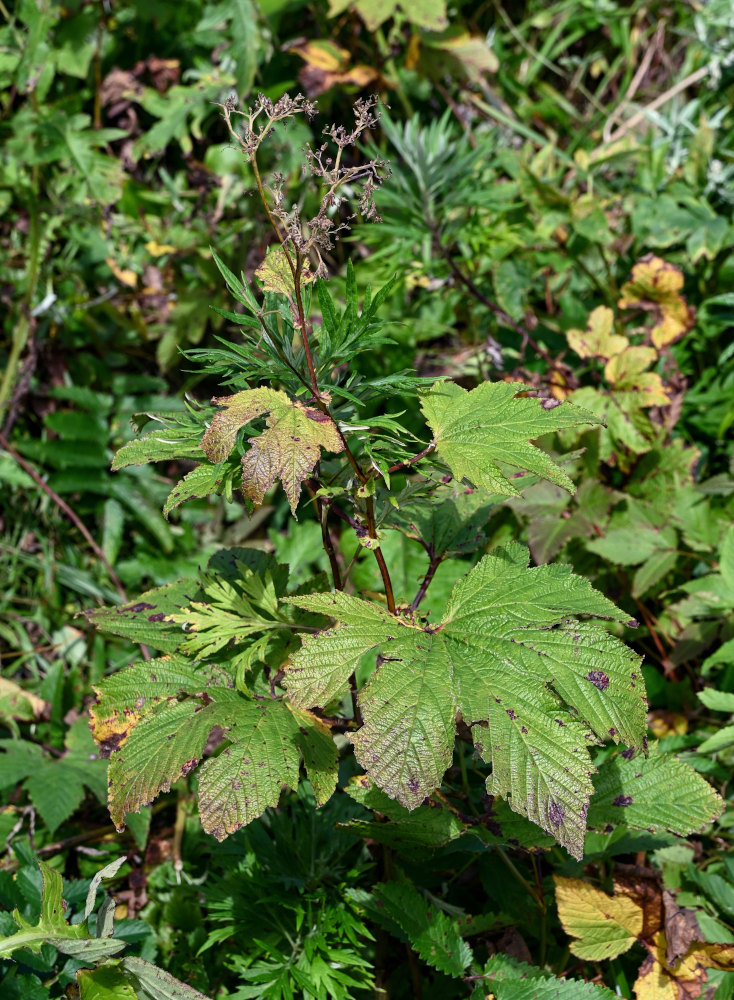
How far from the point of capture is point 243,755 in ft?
3.94

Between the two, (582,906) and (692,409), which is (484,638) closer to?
(582,906)

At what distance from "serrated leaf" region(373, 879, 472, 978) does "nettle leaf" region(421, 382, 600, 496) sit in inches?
29.7

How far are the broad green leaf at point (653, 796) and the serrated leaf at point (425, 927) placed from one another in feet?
1.00

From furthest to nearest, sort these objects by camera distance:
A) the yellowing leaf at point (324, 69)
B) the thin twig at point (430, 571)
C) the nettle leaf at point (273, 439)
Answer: the yellowing leaf at point (324, 69)
the thin twig at point (430, 571)
the nettle leaf at point (273, 439)

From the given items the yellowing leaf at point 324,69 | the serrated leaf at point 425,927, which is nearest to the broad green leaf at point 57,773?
the serrated leaf at point 425,927

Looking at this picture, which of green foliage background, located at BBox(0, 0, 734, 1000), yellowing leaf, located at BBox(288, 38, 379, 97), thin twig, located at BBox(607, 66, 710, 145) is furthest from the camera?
thin twig, located at BBox(607, 66, 710, 145)

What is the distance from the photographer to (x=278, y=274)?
1.27 m

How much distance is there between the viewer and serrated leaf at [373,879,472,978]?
4.61ft

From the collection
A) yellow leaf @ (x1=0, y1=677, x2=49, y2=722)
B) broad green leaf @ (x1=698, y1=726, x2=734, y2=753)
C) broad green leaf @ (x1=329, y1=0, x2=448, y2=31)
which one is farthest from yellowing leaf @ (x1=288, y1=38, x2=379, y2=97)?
broad green leaf @ (x1=698, y1=726, x2=734, y2=753)

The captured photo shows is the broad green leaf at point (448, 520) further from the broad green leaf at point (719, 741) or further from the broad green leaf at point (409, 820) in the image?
the broad green leaf at point (719, 741)

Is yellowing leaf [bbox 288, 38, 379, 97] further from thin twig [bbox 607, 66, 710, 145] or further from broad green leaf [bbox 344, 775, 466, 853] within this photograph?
broad green leaf [bbox 344, 775, 466, 853]

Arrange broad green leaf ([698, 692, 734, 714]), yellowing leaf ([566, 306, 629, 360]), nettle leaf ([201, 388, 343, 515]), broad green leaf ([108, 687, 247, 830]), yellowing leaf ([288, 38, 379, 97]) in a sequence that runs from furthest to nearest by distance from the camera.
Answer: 1. yellowing leaf ([288, 38, 379, 97])
2. yellowing leaf ([566, 306, 629, 360])
3. broad green leaf ([698, 692, 734, 714])
4. broad green leaf ([108, 687, 247, 830])
5. nettle leaf ([201, 388, 343, 515])

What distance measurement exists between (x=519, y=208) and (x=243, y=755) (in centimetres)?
218

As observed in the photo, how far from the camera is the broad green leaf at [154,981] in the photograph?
4.36 feet
